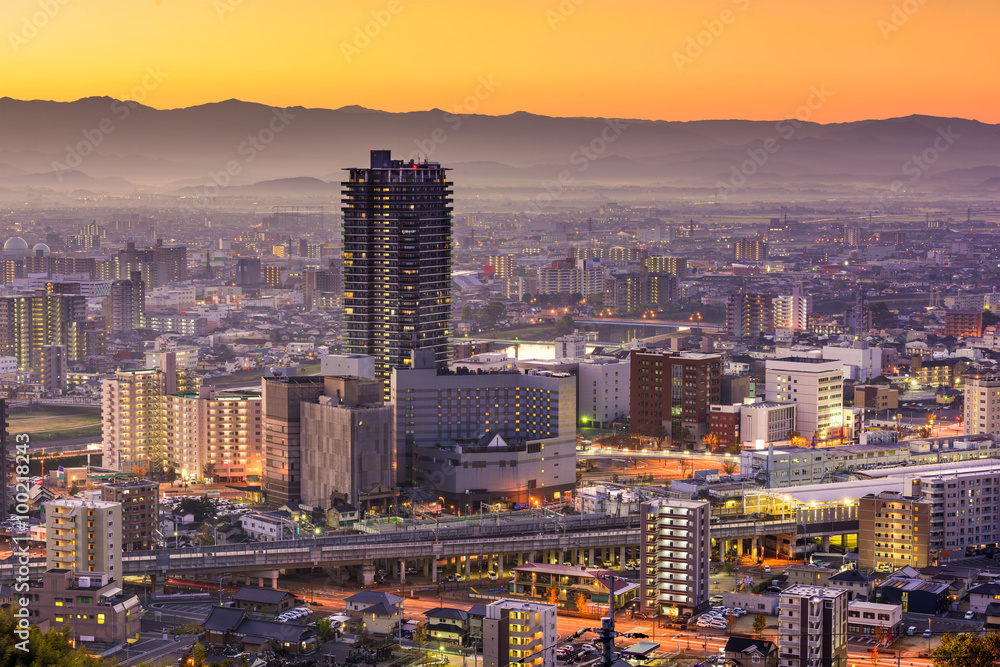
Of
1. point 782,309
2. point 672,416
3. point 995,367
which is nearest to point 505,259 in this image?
point 782,309

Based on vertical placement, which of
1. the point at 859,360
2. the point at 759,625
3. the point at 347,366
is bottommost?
the point at 759,625

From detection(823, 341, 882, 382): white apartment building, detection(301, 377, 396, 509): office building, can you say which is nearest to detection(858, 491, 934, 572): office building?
detection(301, 377, 396, 509): office building

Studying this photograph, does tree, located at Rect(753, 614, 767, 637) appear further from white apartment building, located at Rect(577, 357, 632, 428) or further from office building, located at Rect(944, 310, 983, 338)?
office building, located at Rect(944, 310, 983, 338)

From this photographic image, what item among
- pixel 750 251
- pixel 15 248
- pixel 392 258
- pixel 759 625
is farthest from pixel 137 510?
pixel 750 251

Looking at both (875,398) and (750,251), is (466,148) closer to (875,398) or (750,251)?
(750,251)

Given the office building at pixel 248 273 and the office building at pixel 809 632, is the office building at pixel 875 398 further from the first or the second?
the office building at pixel 248 273

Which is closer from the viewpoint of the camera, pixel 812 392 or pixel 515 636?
pixel 515 636

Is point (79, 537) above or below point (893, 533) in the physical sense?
above
